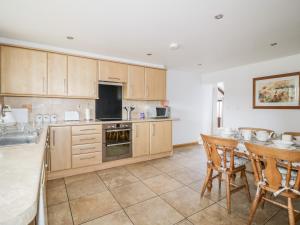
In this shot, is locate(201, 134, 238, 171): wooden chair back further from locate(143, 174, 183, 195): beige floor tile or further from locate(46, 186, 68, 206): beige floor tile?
locate(46, 186, 68, 206): beige floor tile

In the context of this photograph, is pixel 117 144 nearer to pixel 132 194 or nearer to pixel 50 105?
pixel 132 194

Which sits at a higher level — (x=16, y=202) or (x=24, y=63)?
(x=24, y=63)

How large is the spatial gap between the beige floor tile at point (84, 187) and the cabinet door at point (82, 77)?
1.53m

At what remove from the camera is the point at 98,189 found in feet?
7.68

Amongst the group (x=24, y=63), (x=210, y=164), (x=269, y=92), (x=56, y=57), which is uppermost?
(x=56, y=57)

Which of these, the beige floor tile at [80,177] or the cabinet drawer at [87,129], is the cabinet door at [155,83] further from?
the beige floor tile at [80,177]

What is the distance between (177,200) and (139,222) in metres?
0.61

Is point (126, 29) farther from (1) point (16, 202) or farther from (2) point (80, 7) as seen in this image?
(1) point (16, 202)

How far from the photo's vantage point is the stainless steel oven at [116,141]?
121 inches

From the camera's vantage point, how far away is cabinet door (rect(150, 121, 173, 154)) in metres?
3.63

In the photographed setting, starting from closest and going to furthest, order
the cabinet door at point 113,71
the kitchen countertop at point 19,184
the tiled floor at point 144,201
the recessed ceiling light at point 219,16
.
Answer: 1. the kitchen countertop at point 19,184
2. the tiled floor at point 144,201
3. the recessed ceiling light at point 219,16
4. the cabinet door at point 113,71

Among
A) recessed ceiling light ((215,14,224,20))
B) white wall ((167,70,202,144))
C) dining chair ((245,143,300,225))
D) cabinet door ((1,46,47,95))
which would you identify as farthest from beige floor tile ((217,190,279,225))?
cabinet door ((1,46,47,95))

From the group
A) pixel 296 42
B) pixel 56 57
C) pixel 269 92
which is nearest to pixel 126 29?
pixel 56 57

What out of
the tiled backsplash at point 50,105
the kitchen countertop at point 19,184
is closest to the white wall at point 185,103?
the tiled backsplash at point 50,105
